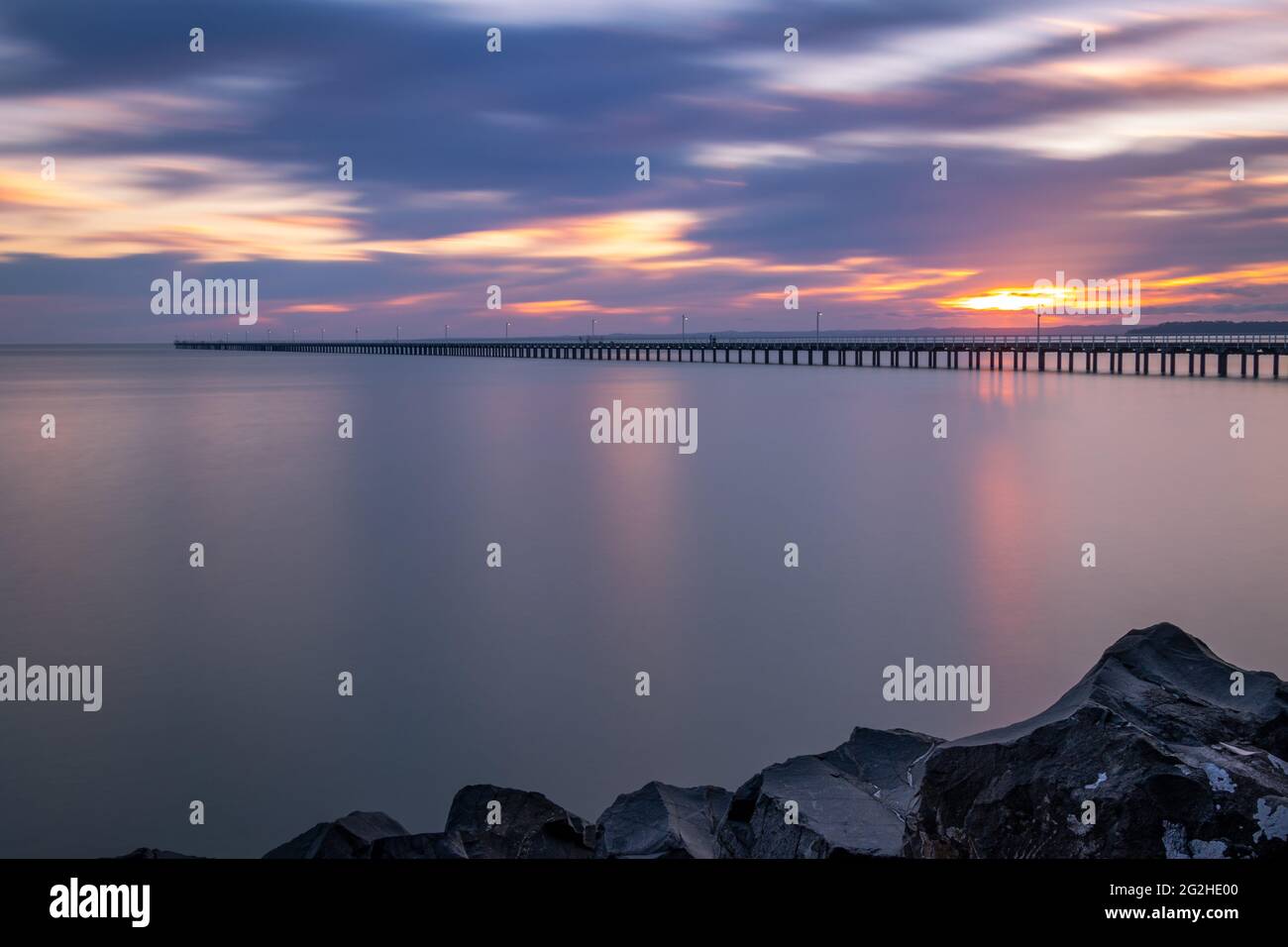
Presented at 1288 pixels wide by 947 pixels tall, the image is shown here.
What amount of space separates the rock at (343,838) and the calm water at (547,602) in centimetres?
139

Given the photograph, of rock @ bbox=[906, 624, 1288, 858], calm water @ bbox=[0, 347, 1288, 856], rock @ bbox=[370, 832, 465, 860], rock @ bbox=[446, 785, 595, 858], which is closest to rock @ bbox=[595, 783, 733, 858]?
rock @ bbox=[446, 785, 595, 858]

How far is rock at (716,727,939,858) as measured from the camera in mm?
4969

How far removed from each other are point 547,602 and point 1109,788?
9.02 meters

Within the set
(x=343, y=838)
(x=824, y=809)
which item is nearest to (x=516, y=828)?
(x=343, y=838)

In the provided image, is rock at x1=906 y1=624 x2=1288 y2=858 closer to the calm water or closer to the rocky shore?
the rocky shore

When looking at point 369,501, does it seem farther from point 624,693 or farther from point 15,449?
point 15,449

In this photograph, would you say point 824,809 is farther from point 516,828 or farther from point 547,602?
point 547,602

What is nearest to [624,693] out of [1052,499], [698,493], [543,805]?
[543,805]

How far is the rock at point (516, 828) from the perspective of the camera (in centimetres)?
575

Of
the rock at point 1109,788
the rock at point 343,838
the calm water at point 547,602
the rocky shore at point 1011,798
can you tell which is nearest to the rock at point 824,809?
the rocky shore at point 1011,798

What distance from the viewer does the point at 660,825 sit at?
578cm

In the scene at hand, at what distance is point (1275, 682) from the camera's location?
5660 millimetres
